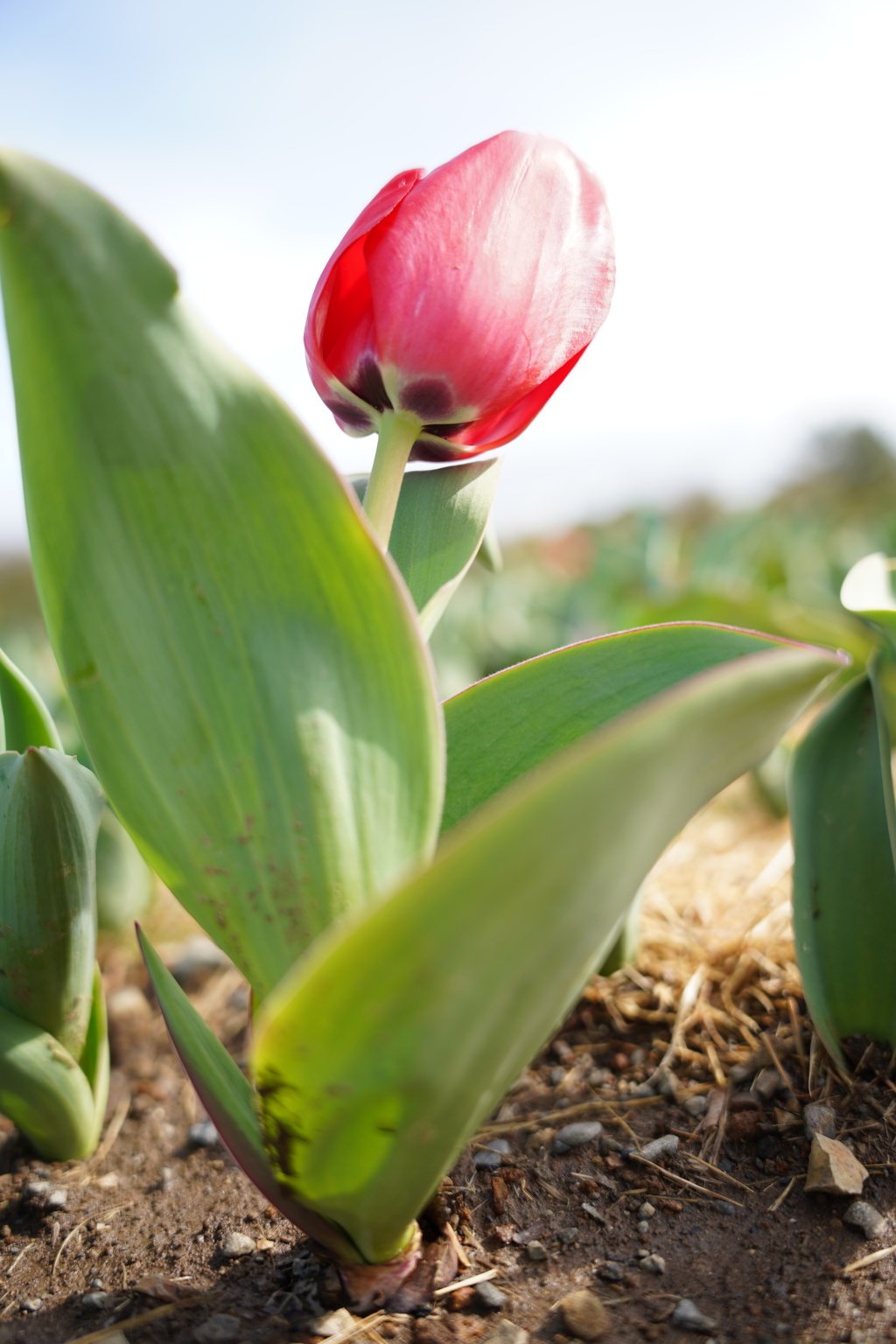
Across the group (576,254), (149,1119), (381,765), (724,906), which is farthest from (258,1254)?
(724,906)

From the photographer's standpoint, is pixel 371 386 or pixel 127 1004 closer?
pixel 371 386

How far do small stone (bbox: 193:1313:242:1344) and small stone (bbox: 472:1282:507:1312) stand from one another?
0.46ft

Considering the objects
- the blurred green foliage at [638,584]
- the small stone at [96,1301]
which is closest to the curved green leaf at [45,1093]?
the small stone at [96,1301]

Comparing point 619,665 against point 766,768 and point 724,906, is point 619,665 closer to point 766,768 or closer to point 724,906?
point 724,906

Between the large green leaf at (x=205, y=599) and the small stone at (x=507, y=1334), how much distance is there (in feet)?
0.82

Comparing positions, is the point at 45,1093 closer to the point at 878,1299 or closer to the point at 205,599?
the point at 205,599

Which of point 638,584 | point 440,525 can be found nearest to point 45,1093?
point 440,525

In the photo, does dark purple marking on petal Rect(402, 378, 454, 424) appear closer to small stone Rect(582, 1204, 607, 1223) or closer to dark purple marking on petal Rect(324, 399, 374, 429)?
dark purple marking on petal Rect(324, 399, 374, 429)

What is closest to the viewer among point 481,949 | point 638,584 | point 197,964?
point 481,949

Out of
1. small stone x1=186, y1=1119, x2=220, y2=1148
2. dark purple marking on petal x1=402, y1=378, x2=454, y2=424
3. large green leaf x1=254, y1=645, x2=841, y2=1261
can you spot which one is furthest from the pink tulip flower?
small stone x1=186, y1=1119, x2=220, y2=1148

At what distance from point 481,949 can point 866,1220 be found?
1.42 ft

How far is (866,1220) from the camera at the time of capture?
1.89ft

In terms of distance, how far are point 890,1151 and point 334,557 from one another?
0.58 m

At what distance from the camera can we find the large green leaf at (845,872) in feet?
2.16
